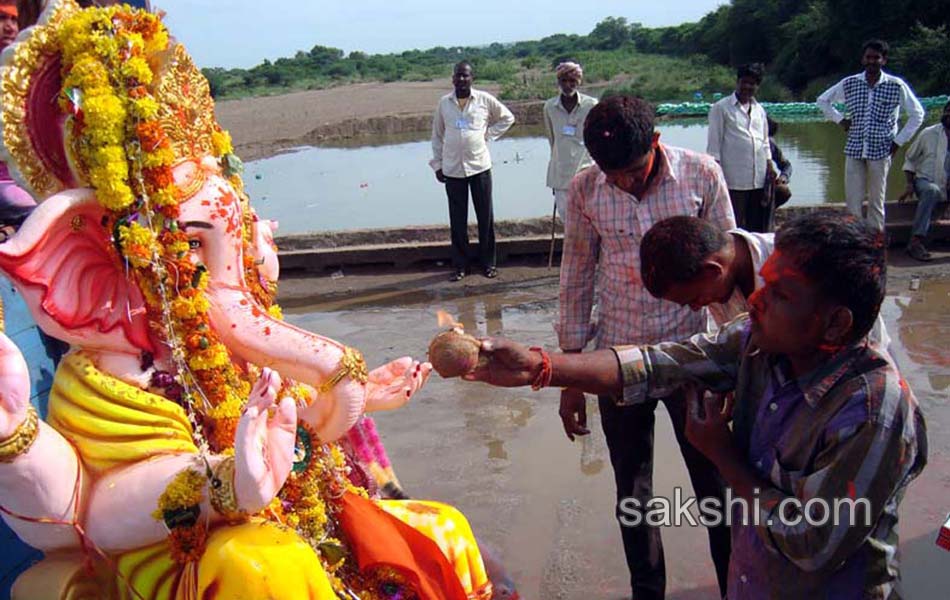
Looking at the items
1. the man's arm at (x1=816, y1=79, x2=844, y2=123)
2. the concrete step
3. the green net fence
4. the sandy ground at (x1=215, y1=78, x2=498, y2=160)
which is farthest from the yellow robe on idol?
the sandy ground at (x1=215, y1=78, x2=498, y2=160)

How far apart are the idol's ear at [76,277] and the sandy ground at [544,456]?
1.95m

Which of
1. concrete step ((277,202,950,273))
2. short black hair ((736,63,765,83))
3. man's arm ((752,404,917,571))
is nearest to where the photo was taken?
man's arm ((752,404,917,571))

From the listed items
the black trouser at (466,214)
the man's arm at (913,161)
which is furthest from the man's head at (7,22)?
the man's arm at (913,161)

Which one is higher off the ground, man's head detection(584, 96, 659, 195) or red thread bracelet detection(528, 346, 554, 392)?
man's head detection(584, 96, 659, 195)

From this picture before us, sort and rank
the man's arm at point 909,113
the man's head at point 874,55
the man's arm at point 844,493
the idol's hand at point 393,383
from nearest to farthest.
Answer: the man's arm at point 844,493
the idol's hand at point 393,383
the man's head at point 874,55
the man's arm at point 909,113

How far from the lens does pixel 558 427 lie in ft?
15.4

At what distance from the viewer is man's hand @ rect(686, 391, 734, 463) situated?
5.93ft

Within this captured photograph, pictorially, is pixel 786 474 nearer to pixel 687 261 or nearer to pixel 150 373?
pixel 687 261

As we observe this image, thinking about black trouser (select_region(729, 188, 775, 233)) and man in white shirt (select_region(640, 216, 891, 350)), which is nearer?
man in white shirt (select_region(640, 216, 891, 350))

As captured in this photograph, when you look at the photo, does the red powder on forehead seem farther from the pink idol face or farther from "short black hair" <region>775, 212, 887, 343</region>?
the pink idol face

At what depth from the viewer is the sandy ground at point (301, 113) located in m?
25.7

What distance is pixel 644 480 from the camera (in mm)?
2975

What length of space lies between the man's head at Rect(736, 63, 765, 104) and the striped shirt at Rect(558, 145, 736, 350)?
15.7 ft

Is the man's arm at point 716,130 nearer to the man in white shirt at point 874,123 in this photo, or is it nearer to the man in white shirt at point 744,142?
the man in white shirt at point 744,142
